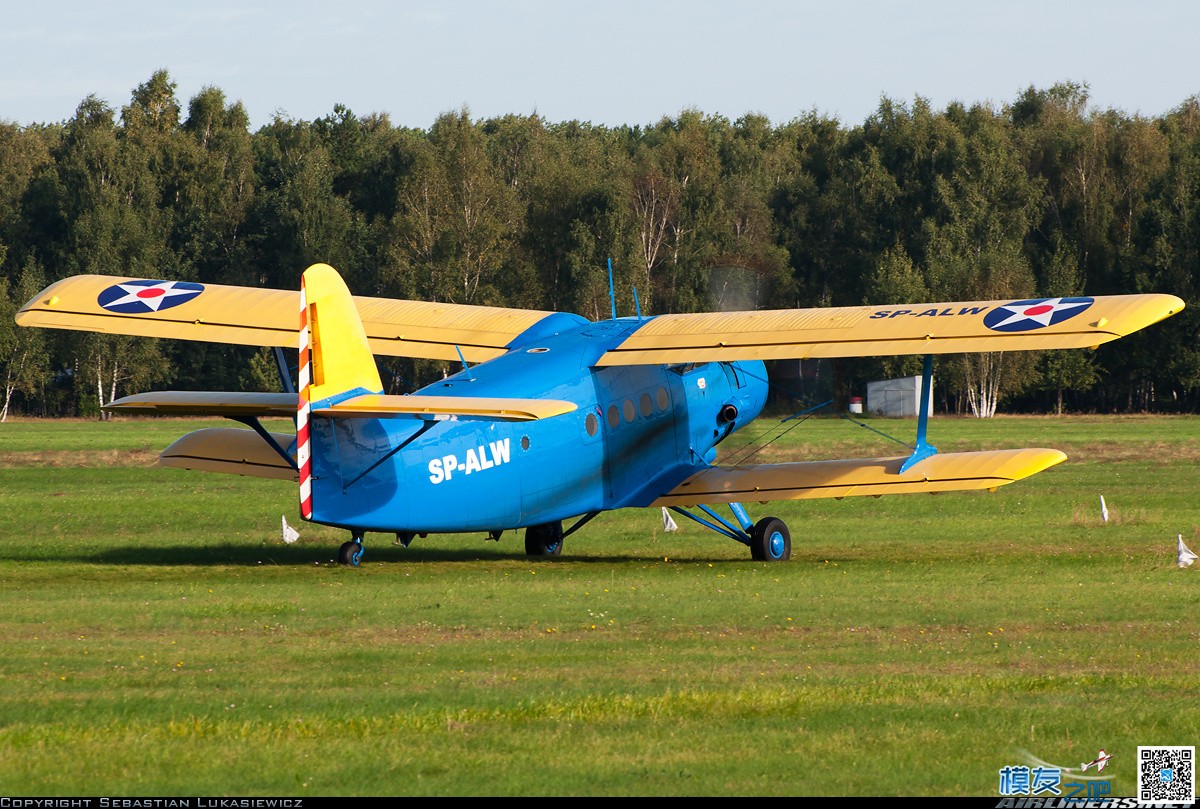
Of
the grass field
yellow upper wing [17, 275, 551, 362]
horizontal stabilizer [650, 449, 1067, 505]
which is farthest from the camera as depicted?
yellow upper wing [17, 275, 551, 362]

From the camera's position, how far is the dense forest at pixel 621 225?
7156cm

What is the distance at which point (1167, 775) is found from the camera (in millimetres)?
7441

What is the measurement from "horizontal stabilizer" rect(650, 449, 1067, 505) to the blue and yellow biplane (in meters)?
0.03

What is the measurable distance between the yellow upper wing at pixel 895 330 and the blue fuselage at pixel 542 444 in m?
0.69

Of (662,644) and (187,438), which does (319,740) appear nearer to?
(662,644)

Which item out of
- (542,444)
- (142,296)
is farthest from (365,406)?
(142,296)

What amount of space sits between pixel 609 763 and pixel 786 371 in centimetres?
5119

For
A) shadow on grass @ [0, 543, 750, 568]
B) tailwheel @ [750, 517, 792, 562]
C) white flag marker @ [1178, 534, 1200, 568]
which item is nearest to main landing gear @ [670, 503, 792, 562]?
tailwheel @ [750, 517, 792, 562]

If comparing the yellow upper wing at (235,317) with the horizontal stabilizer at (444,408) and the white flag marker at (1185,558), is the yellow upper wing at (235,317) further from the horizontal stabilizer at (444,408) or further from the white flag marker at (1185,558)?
the white flag marker at (1185,558)

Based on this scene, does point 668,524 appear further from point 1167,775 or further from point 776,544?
point 1167,775

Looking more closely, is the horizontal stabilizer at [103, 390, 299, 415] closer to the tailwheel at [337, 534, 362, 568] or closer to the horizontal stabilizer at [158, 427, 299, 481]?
the tailwheel at [337, 534, 362, 568]

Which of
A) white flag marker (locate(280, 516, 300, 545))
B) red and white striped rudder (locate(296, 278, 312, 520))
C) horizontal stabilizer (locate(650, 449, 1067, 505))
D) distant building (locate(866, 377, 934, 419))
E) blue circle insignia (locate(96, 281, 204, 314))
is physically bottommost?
distant building (locate(866, 377, 934, 419))

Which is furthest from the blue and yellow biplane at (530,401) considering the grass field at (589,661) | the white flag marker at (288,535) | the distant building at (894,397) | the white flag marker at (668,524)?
the distant building at (894,397)

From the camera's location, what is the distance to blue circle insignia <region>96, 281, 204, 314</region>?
19000mm
